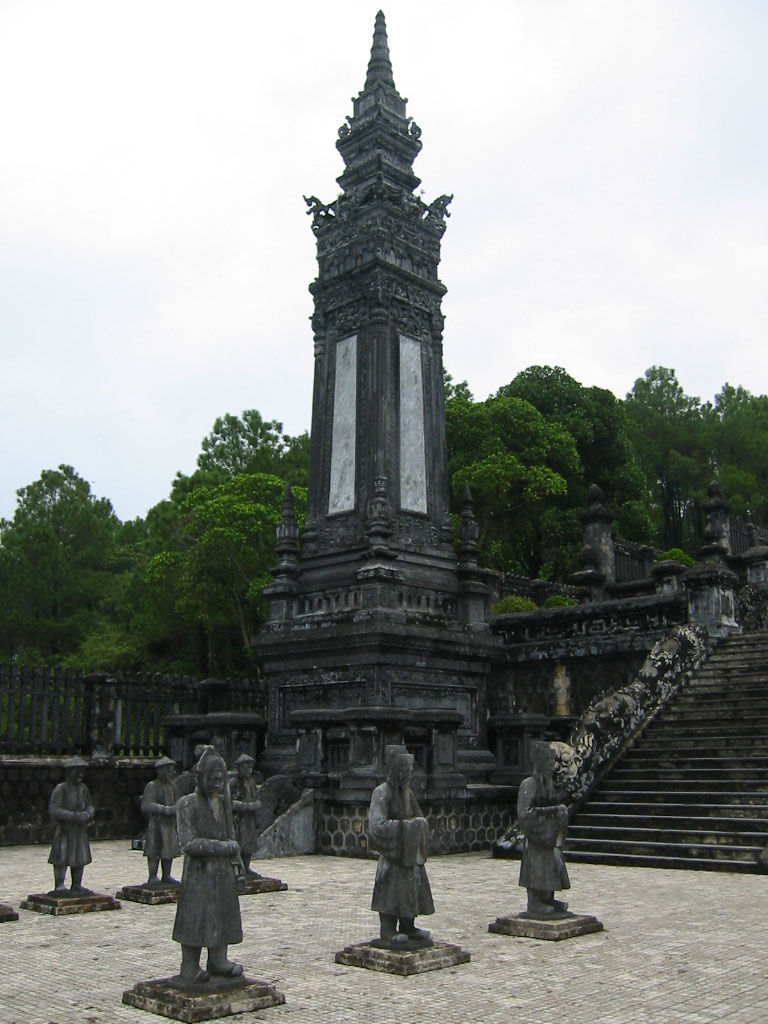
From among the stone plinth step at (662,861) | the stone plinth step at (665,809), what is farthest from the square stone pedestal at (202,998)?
the stone plinth step at (665,809)

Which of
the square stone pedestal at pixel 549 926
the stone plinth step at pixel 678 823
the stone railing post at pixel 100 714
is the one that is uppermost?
the stone railing post at pixel 100 714

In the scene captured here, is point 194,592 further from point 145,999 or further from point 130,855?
point 145,999

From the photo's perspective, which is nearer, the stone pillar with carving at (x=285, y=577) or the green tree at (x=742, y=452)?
the stone pillar with carving at (x=285, y=577)

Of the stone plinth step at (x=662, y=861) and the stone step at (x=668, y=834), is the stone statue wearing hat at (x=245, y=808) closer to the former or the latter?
the stone plinth step at (x=662, y=861)

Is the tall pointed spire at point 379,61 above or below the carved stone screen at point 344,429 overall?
above

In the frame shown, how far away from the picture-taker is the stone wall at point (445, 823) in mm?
14484

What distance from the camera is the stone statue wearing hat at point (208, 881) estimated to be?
6.48 m

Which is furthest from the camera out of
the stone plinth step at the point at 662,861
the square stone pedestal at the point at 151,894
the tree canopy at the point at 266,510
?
the tree canopy at the point at 266,510

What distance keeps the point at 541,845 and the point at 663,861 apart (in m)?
4.27

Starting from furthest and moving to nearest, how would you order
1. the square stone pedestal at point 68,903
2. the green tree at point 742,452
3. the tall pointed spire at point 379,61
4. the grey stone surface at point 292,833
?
the green tree at point 742,452 < the tall pointed spire at point 379,61 < the grey stone surface at point 292,833 < the square stone pedestal at point 68,903

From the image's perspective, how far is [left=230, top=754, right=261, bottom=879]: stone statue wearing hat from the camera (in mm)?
11109

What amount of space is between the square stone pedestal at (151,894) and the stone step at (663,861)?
535 centimetres

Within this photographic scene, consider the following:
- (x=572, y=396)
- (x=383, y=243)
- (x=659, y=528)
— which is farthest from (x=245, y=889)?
(x=659, y=528)

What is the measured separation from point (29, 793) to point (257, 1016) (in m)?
12.4
